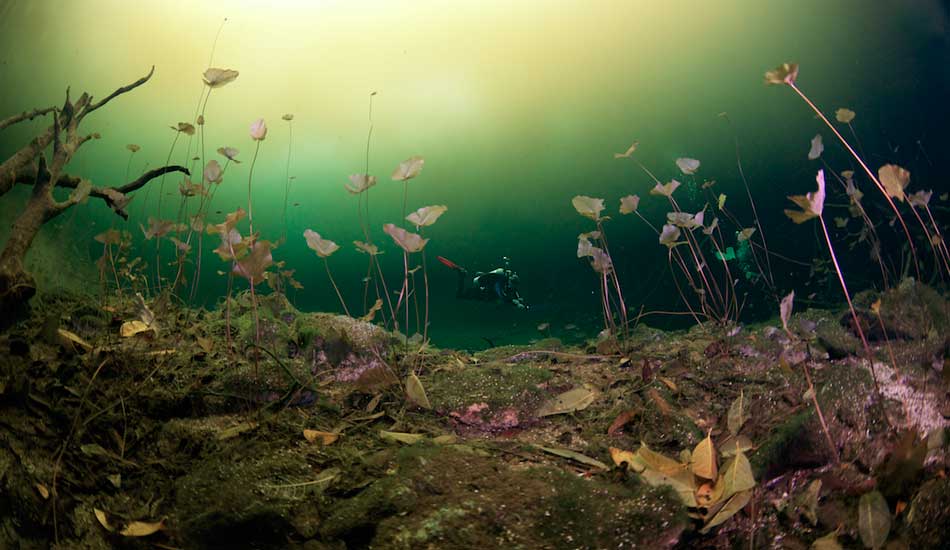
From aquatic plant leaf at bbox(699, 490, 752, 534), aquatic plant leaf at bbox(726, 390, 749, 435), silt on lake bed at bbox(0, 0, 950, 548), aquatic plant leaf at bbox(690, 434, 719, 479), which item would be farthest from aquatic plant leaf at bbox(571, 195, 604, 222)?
aquatic plant leaf at bbox(699, 490, 752, 534)

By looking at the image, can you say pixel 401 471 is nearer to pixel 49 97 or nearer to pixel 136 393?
pixel 136 393

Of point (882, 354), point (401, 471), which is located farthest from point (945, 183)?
point (401, 471)

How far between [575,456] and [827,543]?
49cm

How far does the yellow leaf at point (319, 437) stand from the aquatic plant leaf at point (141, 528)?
31 centimetres

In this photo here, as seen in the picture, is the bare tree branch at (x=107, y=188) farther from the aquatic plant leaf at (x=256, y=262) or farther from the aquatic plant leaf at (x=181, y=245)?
the aquatic plant leaf at (x=256, y=262)

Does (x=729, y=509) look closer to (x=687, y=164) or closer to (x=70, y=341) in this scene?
(x=70, y=341)

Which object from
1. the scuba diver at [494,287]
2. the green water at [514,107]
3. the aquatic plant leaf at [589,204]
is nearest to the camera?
the aquatic plant leaf at [589,204]

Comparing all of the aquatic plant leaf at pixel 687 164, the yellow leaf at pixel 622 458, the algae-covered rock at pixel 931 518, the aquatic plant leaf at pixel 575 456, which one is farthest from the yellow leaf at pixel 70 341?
the aquatic plant leaf at pixel 687 164

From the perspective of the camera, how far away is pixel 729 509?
26.6 inches

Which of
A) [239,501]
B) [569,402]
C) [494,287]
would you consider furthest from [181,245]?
[494,287]

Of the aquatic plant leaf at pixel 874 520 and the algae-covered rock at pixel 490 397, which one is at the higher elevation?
the aquatic plant leaf at pixel 874 520

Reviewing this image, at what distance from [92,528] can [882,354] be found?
242 centimetres

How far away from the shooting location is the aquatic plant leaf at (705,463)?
777 mm

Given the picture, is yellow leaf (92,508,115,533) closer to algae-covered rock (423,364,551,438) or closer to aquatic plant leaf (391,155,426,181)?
algae-covered rock (423,364,551,438)
